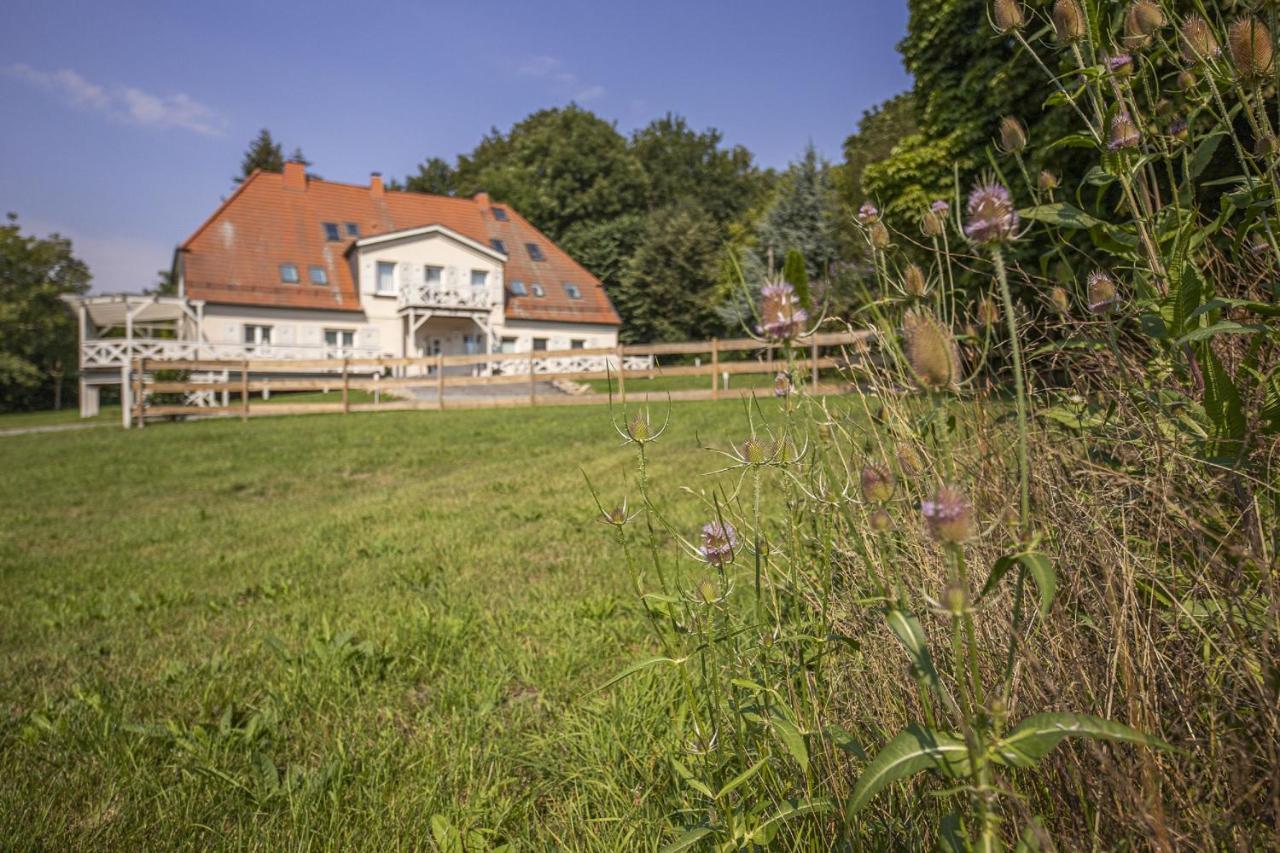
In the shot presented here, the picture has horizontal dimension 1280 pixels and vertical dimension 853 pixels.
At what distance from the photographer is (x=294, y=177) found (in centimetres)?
3294

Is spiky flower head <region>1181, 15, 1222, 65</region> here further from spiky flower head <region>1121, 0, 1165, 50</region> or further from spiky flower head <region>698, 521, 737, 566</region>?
spiky flower head <region>698, 521, 737, 566</region>

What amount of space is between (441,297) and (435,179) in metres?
27.8

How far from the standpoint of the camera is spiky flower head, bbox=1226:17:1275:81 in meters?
1.22

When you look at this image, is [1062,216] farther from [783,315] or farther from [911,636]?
[911,636]

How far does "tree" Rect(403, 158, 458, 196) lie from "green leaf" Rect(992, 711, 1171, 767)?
5795cm

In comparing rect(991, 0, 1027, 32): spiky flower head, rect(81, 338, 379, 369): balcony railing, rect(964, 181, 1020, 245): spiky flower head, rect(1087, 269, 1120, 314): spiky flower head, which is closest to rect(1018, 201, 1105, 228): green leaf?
rect(1087, 269, 1120, 314): spiky flower head

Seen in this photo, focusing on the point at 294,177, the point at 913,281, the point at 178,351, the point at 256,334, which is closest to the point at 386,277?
the point at 256,334

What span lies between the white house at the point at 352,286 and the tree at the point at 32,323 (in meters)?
4.05

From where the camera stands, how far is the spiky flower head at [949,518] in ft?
2.31

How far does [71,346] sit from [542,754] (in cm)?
4525

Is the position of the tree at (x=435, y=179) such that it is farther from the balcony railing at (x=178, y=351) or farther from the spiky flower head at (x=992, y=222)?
the spiky flower head at (x=992, y=222)

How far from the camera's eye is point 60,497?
25.9ft

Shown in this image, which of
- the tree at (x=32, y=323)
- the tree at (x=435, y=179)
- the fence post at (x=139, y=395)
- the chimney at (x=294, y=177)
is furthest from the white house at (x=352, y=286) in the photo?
the tree at (x=435, y=179)

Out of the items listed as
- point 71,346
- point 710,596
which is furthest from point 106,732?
point 71,346
